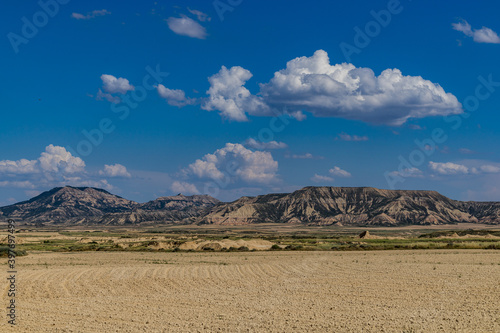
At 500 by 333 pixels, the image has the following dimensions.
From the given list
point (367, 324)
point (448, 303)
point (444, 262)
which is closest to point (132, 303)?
point (367, 324)

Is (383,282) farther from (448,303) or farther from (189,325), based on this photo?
(189,325)

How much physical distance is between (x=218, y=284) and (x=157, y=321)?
1167cm

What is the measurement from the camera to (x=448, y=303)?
25.3 metres

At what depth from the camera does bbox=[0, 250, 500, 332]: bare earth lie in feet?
69.3

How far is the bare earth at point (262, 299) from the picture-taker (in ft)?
69.3

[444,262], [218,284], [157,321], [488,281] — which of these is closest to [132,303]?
[157,321]

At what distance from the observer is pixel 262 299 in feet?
89.9

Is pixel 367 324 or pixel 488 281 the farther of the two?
pixel 488 281

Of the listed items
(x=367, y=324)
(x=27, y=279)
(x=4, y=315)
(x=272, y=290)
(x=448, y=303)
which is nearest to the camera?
(x=367, y=324)

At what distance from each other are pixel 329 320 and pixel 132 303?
35.8ft

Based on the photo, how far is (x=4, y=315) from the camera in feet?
76.4

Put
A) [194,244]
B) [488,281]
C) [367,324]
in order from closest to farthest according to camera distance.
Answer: [367,324] < [488,281] < [194,244]

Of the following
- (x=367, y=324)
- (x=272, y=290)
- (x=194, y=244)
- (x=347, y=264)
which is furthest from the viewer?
(x=194, y=244)

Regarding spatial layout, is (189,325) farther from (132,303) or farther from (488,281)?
(488,281)
